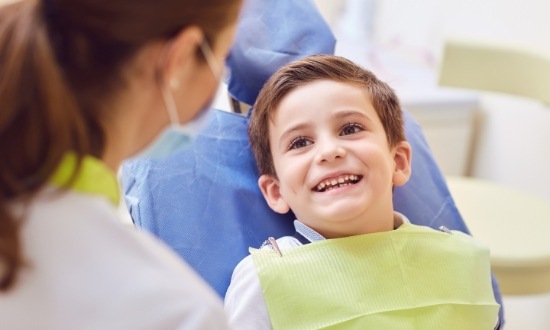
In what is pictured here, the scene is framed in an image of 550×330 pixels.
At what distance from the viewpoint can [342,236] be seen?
1361mm

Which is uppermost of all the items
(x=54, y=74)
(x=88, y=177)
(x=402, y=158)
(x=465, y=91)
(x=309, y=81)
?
(x=54, y=74)

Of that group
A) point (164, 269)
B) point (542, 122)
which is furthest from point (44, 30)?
point (542, 122)

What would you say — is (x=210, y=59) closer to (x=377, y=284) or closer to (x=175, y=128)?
(x=175, y=128)

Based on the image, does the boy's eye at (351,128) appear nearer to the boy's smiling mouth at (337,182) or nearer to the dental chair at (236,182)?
the boy's smiling mouth at (337,182)

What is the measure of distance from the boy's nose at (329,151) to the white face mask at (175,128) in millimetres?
354

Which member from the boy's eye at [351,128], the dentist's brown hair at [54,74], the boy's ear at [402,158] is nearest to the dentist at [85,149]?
the dentist's brown hair at [54,74]

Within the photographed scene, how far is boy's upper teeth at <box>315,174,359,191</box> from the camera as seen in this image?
1.29m

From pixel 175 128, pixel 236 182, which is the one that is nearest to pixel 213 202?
pixel 236 182

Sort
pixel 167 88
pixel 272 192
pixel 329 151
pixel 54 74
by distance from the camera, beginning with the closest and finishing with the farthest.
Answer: pixel 54 74
pixel 167 88
pixel 329 151
pixel 272 192

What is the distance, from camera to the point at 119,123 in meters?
0.86

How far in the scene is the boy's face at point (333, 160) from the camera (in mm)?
1285

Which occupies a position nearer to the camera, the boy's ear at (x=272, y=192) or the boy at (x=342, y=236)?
the boy at (x=342, y=236)

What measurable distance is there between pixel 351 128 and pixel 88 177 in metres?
0.62

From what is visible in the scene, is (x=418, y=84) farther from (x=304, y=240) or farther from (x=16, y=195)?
(x=16, y=195)
